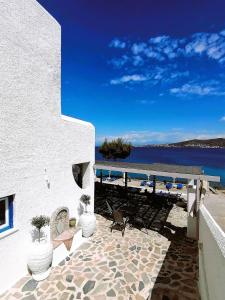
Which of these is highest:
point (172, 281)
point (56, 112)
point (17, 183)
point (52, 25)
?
point (52, 25)

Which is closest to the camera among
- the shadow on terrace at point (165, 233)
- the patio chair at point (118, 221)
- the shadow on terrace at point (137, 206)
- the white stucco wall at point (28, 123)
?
the white stucco wall at point (28, 123)

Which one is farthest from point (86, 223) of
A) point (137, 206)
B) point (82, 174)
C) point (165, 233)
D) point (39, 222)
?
point (137, 206)

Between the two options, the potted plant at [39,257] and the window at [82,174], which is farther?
the window at [82,174]

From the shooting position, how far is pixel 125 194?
1741 cm

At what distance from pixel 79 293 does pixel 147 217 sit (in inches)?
296

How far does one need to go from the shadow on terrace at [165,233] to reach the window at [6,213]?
507 centimetres

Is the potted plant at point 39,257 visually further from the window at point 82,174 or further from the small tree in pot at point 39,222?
the window at point 82,174

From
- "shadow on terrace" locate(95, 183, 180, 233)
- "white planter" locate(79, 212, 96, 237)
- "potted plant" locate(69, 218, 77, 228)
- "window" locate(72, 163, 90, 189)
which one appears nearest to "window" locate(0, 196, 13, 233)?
"potted plant" locate(69, 218, 77, 228)

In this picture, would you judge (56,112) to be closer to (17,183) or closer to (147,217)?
(17,183)

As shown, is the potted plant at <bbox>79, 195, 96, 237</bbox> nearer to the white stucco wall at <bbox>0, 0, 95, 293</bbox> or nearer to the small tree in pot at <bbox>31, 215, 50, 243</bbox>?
the white stucco wall at <bbox>0, 0, 95, 293</bbox>

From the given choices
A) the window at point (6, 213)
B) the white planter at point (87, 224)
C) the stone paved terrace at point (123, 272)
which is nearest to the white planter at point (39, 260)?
the stone paved terrace at point (123, 272)

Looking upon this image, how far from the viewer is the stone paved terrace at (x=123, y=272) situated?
611 centimetres

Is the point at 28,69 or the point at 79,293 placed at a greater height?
the point at 28,69

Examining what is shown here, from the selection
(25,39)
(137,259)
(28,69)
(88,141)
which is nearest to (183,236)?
(137,259)
